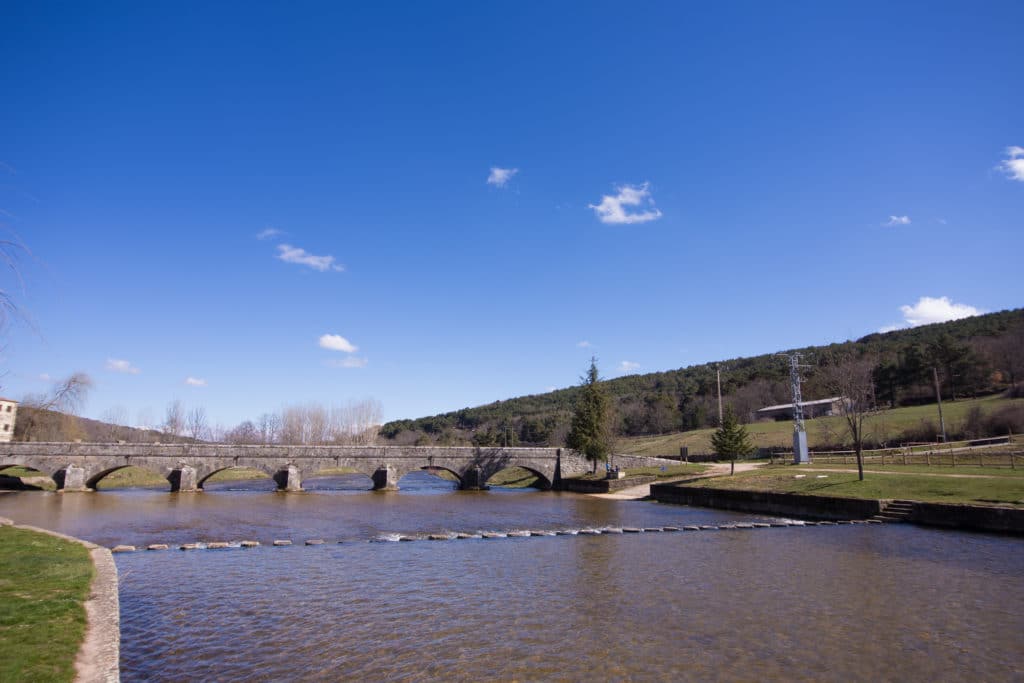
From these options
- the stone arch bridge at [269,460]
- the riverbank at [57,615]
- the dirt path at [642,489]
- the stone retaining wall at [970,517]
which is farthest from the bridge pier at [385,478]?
the stone retaining wall at [970,517]

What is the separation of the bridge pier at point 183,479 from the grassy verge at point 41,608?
3548 centimetres

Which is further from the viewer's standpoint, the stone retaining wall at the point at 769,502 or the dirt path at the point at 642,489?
the dirt path at the point at 642,489

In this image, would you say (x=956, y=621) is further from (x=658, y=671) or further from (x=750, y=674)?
(x=658, y=671)

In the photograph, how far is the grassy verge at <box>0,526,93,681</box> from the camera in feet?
22.5

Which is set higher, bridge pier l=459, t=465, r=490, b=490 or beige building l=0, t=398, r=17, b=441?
beige building l=0, t=398, r=17, b=441

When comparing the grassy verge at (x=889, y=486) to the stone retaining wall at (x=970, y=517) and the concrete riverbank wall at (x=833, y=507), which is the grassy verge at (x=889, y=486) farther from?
the stone retaining wall at (x=970, y=517)

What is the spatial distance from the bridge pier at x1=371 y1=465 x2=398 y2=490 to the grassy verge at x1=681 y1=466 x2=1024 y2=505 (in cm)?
2825

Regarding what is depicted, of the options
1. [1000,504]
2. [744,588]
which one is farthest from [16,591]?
[1000,504]

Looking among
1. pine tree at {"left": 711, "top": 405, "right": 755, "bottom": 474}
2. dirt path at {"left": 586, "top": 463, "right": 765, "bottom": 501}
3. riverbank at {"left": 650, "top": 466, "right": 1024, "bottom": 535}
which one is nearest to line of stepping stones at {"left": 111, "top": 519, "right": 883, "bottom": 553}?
riverbank at {"left": 650, "top": 466, "right": 1024, "bottom": 535}

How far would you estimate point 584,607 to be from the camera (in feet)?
40.5

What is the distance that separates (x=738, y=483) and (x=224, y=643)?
107 ft

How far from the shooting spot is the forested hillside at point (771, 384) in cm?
7494

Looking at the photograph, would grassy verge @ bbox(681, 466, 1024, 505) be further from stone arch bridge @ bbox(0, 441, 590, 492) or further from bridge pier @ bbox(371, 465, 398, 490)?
bridge pier @ bbox(371, 465, 398, 490)

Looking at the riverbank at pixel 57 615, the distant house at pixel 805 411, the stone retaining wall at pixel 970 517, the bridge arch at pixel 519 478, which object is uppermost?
the distant house at pixel 805 411
